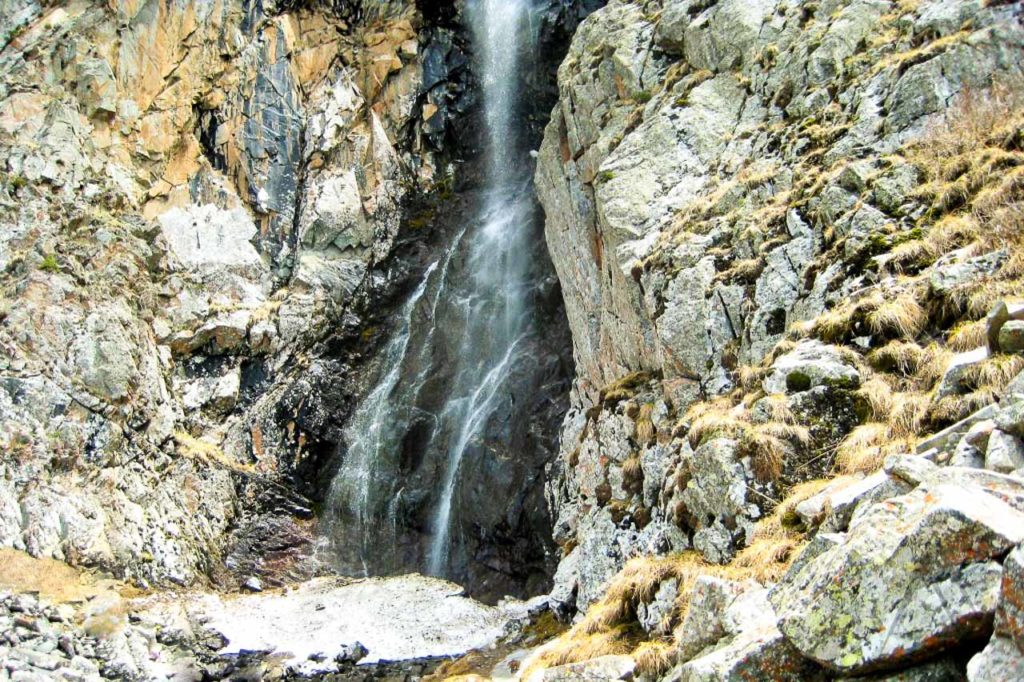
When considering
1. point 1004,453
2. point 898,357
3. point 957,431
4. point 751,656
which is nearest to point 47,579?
point 751,656

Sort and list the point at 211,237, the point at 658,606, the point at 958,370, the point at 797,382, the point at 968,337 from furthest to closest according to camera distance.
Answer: the point at 211,237 → the point at 797,382 → the point at 658,606 → the point at 968,337 → the point at 958,370

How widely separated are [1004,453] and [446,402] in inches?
1046

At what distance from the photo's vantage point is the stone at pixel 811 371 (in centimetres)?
943

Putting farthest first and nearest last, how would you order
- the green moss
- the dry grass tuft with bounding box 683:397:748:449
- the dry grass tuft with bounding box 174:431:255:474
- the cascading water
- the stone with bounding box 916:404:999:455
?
the dry grass tuft with bounding box 174:431:255:474 → the cascading water → the dry grass tuft with bounding box 683:397:748:449 → the green moss → the stone with bounding box 916:404:999:455

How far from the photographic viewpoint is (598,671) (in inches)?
298

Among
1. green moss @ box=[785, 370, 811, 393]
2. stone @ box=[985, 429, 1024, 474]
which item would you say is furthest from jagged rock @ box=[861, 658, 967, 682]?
green moss @ box=[785, 370, 811, 393]

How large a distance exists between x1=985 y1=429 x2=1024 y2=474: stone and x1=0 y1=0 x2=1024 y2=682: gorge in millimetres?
51

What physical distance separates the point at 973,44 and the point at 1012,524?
13475mm

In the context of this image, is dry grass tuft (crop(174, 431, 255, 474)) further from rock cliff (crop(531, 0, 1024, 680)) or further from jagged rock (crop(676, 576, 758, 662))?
jagged rock (crop(676, 576, 758, 662))

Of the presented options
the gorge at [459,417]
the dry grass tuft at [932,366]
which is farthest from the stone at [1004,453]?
the gorge at [459,417]

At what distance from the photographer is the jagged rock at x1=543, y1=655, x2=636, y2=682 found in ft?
24.0

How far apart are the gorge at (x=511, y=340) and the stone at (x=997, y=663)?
1 cm

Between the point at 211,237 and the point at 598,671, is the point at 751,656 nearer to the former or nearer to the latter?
the point at 598,671

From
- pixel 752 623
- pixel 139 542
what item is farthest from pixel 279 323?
pixel 752 623
